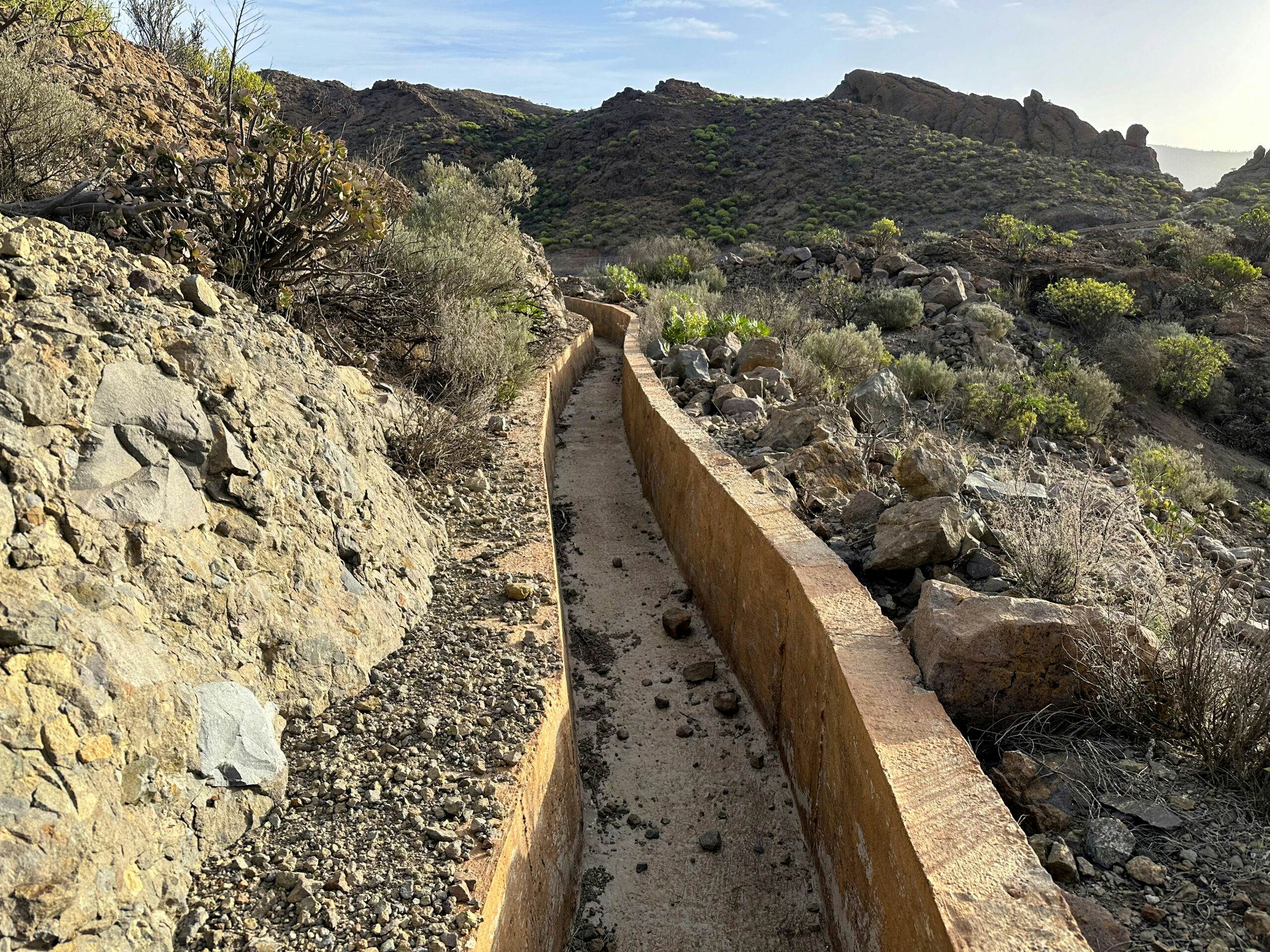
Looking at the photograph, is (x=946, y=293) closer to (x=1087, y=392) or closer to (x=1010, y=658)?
(x=1087, y=392)

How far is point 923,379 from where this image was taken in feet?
33.5

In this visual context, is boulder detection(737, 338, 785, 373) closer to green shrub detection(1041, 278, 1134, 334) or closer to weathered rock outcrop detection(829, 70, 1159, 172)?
green shrub detection(1041, 278, 1134, 334)

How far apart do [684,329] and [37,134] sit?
745cm

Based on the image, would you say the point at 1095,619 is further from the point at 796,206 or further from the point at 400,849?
the point at 796,206

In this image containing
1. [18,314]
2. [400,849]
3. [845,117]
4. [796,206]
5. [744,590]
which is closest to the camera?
[400,849]

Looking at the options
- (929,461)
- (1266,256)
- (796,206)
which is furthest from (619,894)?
(796,206)

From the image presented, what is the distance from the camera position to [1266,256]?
18.2 m

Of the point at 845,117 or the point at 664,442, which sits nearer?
the point at 664,442

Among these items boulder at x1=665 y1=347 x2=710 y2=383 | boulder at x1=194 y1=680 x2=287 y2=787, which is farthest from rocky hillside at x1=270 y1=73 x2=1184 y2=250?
boulder at x1=194 y1=680 x2=287 y2=787

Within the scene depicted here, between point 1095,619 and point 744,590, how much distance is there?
1.95 meters

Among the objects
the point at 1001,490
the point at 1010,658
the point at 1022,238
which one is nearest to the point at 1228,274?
the point at 1022,238

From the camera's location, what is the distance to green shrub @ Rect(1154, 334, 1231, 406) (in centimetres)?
1236

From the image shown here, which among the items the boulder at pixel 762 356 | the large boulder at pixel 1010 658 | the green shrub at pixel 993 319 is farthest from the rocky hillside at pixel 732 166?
the large boulder at pixel 1010 658

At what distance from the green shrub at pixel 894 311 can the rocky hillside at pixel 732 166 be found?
13.8 m
